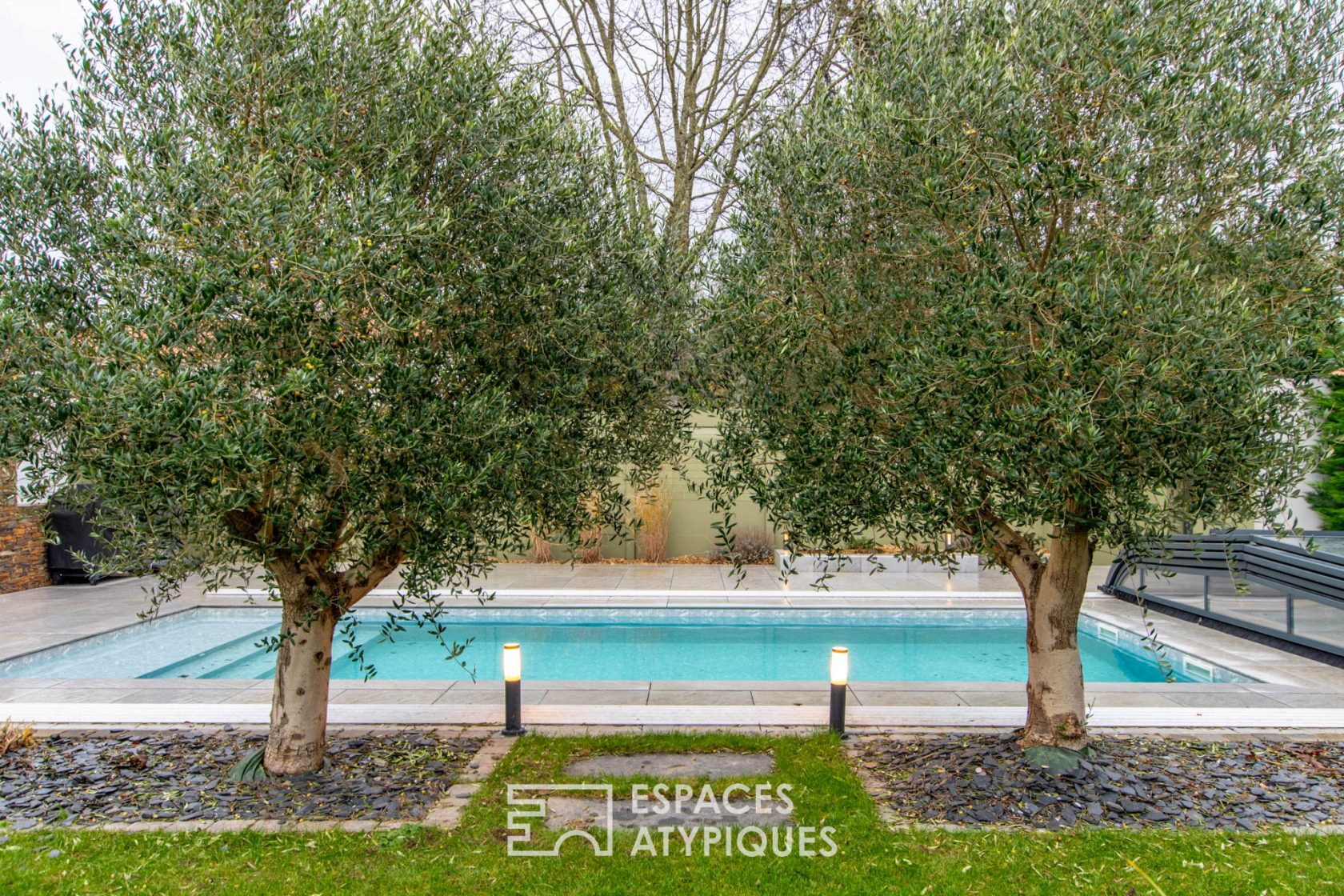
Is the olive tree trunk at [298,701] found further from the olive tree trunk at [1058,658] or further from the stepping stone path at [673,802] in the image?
the olive tree trunk at [1058,658]

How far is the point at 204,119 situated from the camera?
438 cm

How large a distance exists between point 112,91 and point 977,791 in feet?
21.1

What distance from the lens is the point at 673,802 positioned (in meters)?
Answer: 5.07

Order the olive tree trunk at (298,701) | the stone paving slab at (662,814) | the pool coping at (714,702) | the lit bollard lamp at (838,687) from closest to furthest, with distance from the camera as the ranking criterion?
the stone paving slab at (662,814)
the olive tree trunk at (298,701)
the lit bollard lamp at (838,687)
the pool coping at (714,702)

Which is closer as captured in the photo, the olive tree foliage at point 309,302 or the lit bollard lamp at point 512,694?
the olive tree foliage at point 309,302

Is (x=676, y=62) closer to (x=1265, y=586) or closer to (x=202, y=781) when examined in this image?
(x=1265, y=586)

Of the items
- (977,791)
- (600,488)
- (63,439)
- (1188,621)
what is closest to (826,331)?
(600,488)

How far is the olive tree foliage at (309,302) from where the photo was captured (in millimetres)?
3758

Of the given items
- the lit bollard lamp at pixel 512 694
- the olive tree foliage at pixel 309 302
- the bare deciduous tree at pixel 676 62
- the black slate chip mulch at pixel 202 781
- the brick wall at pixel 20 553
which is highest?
the bare deciduous tree at pixel 676 62

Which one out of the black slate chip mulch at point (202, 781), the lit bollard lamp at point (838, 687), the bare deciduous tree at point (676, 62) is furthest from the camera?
the bare deciduous tree at point (676, 62)
